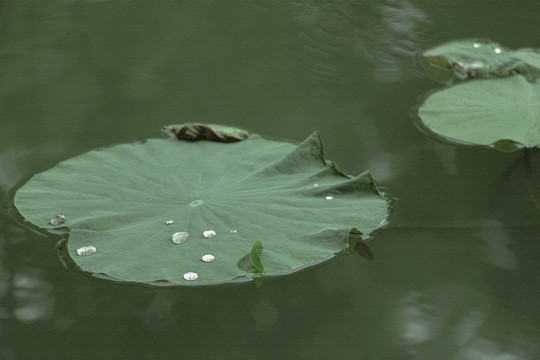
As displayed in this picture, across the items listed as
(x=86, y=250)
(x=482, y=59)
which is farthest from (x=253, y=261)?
(x=482, y=59)

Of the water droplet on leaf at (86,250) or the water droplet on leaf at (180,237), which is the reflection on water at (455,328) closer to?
the water droplet on leaf at (180,237)

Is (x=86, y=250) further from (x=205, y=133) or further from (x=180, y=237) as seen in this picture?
(x=205, y=133)

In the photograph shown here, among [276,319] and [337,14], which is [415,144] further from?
[337,14]

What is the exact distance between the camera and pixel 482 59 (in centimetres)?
258

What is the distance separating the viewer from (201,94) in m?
2.49

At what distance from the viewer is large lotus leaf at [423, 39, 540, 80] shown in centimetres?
245

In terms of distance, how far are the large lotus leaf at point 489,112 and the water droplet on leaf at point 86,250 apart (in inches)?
41.6

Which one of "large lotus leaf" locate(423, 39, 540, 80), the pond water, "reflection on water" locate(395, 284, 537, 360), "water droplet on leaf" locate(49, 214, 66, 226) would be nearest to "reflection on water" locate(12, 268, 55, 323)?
the pond water

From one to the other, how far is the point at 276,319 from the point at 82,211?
56 centimetres

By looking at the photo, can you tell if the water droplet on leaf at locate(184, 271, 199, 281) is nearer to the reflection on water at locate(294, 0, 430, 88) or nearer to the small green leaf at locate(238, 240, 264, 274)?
the small green leaf at locate(238, 240, 264, 274)

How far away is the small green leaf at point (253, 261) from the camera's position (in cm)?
157

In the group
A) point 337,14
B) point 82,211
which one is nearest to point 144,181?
point 82,211

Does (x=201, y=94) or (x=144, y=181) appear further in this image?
(x=201, y=94)


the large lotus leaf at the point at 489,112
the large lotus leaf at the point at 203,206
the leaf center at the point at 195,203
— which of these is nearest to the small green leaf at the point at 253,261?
the large lotus leaf at the point at 203,206
